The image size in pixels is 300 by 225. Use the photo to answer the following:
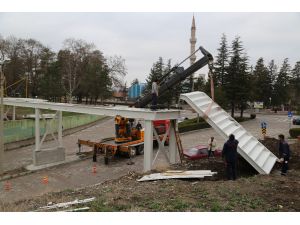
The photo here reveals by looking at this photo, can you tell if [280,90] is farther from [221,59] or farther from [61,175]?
[61,175]

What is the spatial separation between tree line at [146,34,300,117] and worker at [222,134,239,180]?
1857 centimetres

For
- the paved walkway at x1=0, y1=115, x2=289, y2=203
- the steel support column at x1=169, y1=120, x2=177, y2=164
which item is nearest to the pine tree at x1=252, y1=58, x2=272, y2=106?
the paved walkway at x1=0, y1=115, x2=289, y2=203

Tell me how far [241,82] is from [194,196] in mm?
42893

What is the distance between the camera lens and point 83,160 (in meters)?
23.0

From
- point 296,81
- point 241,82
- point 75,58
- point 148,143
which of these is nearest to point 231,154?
point 148,143

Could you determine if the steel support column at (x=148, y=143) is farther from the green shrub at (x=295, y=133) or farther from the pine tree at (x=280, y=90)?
the pine tree at (x=280, y=90)

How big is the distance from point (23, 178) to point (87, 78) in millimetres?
46290

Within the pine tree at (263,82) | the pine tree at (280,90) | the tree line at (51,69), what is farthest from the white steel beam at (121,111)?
the pine tree at (280,90)

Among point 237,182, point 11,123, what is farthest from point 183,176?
point 11,123

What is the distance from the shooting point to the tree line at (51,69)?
6303 cm

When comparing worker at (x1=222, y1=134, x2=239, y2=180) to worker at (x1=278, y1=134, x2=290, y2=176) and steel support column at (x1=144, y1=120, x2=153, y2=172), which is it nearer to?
worker at (x1=278, y1=134, x2=290, y2=176)

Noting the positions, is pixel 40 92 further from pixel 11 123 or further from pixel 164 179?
pixel 164 179

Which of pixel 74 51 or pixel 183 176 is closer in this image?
pixel 183 176

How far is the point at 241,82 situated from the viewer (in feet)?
159
